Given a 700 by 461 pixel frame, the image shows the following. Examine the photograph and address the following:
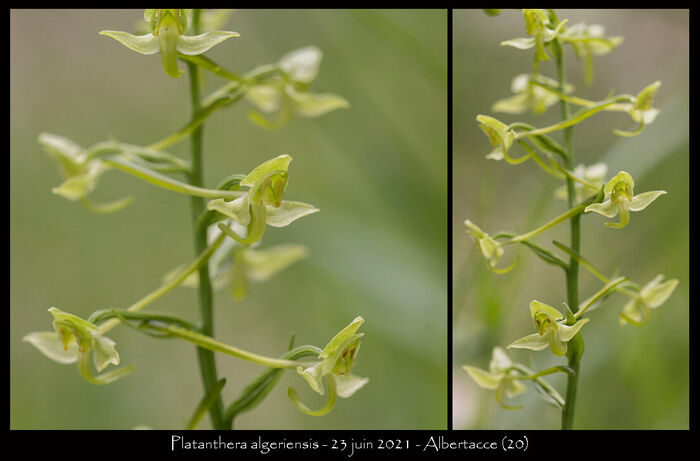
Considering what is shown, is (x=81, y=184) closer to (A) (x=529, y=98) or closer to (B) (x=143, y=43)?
Result: (B) (x=143, y=43)

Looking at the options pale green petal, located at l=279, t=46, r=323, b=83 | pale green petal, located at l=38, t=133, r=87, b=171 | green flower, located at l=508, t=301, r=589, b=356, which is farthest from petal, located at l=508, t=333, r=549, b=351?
pale green petal, located at l=38, t=133, r=87, b=171

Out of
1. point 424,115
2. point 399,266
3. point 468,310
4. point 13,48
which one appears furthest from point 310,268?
point 13,48

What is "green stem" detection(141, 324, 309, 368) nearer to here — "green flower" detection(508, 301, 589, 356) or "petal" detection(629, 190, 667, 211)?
"green flower" detection(508, 301, 589, 356)

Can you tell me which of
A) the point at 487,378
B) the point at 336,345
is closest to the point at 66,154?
the point at 336,345

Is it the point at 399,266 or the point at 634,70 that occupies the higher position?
the point at 634,70

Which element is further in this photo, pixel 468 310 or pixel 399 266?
pixel 399 266
